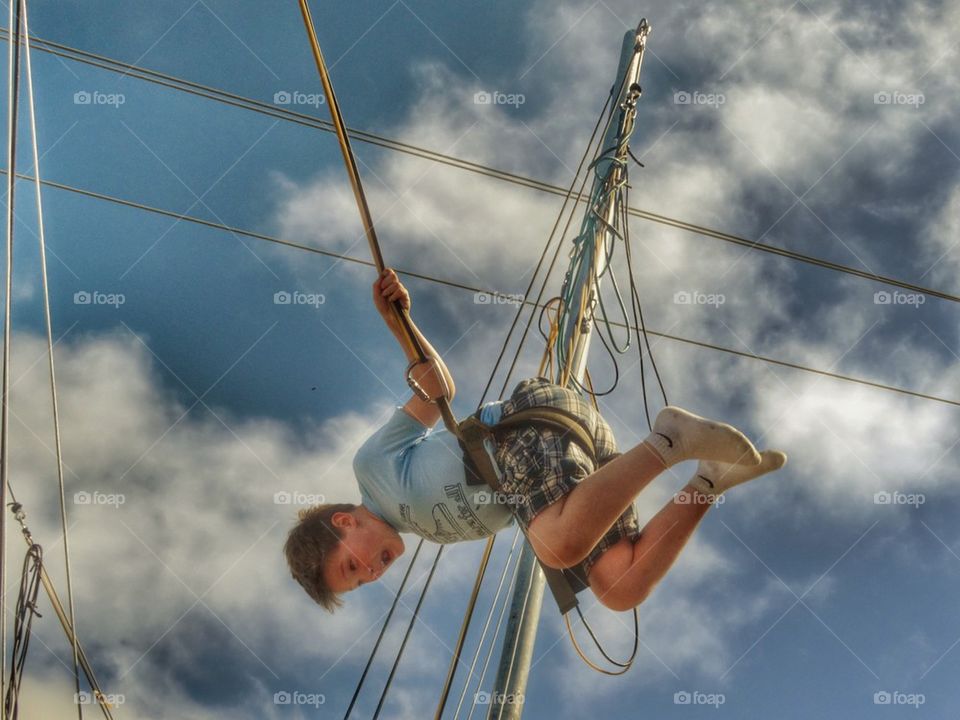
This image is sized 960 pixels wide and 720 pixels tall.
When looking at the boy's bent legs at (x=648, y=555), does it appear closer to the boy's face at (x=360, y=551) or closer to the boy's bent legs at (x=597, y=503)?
the boy's bent legs at (x=597, y=503)

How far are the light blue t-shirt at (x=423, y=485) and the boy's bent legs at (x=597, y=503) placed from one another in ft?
1.16

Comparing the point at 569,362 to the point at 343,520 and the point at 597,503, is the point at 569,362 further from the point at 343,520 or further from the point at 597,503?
the point at 597,503

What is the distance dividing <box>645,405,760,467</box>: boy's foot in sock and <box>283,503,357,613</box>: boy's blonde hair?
1.20 metres

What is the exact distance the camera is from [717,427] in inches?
104

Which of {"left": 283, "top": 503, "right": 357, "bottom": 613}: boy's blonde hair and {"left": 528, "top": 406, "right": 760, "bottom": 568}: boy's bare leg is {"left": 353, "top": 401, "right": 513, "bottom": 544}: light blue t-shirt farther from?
{"left": 528, "top": 406, "right": 760, "bottom": 568}: boy's bare leg

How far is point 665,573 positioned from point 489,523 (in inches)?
24.3

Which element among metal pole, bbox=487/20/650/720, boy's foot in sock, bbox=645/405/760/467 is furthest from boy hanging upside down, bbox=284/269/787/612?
metal pole, bbox=487/20/650/720

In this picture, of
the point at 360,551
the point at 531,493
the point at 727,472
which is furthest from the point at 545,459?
the point at 360,551

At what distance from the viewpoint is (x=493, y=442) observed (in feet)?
9.60

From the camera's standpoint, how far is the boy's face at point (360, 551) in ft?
10.2

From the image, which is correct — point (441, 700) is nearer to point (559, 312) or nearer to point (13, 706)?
point (559, 312)

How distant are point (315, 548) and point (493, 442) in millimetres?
834

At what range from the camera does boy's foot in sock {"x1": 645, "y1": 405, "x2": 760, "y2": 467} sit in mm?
2619

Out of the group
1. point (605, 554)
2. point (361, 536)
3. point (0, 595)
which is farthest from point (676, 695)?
point (0, 595)
